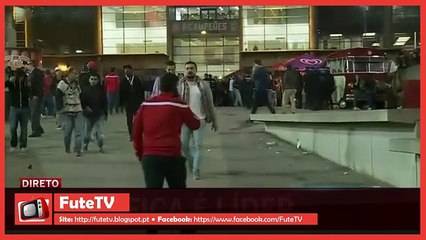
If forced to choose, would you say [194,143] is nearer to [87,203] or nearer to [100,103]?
[100,103]

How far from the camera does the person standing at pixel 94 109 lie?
5340 millimetres

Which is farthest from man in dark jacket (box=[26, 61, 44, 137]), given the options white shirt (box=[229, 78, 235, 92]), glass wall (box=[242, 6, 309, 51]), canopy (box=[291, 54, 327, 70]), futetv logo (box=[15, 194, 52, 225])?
canopy (box=[291, 54, 327, 70])

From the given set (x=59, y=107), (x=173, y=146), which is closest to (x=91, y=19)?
(x=59, y=107)

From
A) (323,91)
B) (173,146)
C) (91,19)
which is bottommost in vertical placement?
(173,146)

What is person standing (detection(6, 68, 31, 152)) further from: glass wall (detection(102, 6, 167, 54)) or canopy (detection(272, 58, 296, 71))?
canopy (detection(272, 58, 296, 71))

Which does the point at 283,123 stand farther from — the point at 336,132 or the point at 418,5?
the point at 418,5

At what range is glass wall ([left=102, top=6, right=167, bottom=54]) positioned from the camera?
5297 millimetres

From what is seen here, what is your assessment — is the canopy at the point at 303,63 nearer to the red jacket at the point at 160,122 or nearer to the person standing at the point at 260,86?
the person standing at the point at 260,86

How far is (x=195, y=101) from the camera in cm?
530

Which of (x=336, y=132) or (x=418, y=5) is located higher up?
(x=418, y=5)

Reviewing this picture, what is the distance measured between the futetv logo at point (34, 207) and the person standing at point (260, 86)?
146cm

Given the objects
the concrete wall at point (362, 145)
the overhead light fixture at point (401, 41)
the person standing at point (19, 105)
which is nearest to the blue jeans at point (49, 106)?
the person standing at point (19, 105)

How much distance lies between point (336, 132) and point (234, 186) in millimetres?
791

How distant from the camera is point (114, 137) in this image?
5363mm
